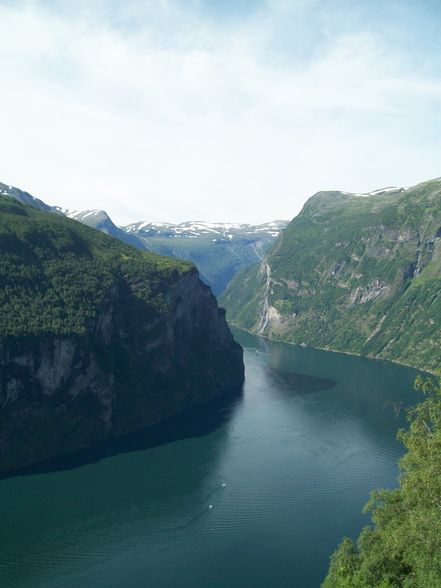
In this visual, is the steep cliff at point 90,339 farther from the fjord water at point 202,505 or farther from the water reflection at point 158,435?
the fjord water at point 202,505

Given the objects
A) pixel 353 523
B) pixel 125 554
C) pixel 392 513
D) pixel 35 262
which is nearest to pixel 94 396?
pixel 35 262

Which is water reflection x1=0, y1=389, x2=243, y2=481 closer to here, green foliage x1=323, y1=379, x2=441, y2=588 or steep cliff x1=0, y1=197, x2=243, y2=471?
steep cliff x1=0, y1=197, x2=243, y2=471

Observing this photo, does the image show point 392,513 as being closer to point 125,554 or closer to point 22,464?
point 125,554

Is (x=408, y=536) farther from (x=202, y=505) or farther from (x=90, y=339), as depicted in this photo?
(x=90, y=339)

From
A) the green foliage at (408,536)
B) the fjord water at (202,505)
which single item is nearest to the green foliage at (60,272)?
the fjord water at (202,505)

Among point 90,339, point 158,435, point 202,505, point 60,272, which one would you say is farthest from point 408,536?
point 60,272
